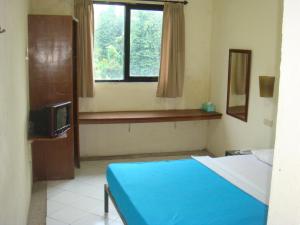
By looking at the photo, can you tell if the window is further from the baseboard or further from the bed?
the bed

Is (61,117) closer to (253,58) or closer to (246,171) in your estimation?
(246,171)

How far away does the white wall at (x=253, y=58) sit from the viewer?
4098mm

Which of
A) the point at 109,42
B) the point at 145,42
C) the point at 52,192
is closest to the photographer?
the point at 52,192

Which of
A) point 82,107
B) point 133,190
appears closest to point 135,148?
point 82,107

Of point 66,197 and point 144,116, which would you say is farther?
point 144,116

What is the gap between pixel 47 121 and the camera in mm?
3580

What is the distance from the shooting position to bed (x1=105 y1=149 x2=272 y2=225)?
2.42 m

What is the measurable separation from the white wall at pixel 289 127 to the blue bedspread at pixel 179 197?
1460mm

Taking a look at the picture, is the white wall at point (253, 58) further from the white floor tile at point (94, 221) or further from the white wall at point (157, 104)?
the white floor tile at point (94, 221)

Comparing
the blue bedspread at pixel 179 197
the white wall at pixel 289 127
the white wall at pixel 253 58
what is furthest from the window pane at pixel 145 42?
the white wall at pixel 289 127

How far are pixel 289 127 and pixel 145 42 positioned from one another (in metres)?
4.66

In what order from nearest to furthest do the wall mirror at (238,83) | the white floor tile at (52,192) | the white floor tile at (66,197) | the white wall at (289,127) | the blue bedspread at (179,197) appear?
the white wall at (289,127) → the blue bedspread at (179,197) → the white floor tile at (66,197) → the white floor tile at (52,192) → the wall mirror at (238,83)

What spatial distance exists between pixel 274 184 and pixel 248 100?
3.91 m

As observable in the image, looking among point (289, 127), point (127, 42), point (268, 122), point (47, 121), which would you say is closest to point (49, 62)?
point (47, 121)
